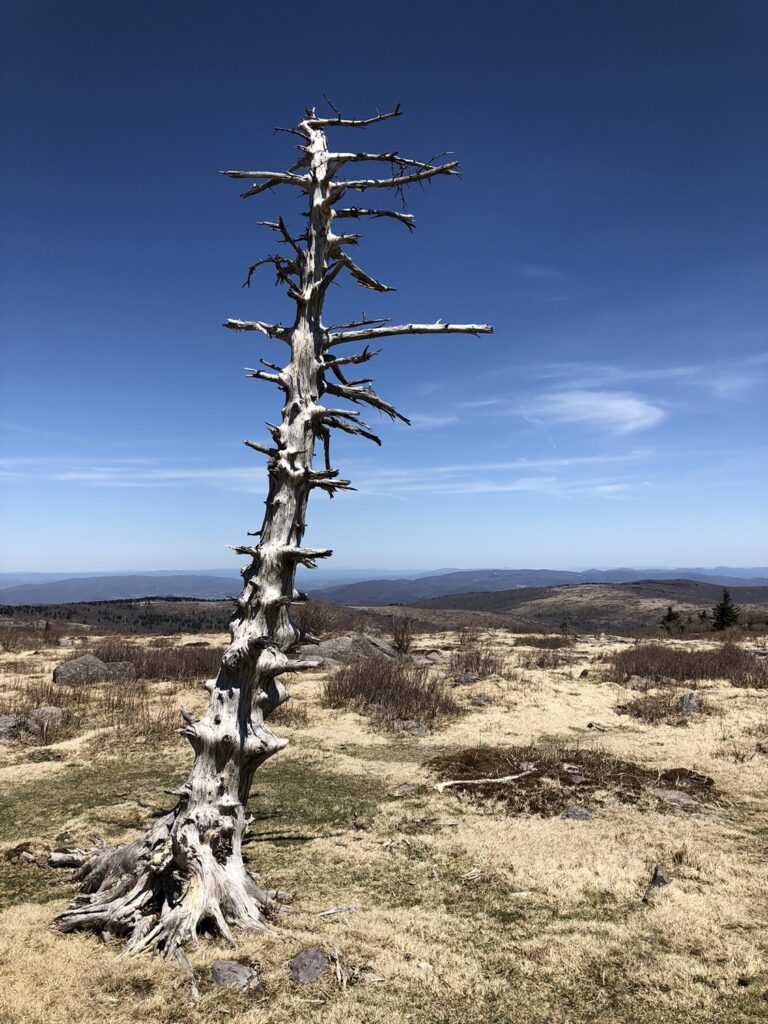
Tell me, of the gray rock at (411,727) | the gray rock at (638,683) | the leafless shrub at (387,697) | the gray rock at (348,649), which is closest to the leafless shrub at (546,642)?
the gray rock at (348,649)

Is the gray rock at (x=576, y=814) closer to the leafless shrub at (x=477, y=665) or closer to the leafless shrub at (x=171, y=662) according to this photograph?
the leafless shrub at (x=477, y=665)

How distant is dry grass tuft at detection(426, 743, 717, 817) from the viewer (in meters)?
9.13

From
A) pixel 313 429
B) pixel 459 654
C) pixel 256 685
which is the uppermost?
pixel 313 429

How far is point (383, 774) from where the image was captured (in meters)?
10.7

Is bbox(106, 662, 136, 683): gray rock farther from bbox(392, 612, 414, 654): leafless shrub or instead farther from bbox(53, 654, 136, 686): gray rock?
bbox(392, 612, 414, 654): leafless shrub

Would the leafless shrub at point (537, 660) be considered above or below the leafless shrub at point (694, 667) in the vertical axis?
below

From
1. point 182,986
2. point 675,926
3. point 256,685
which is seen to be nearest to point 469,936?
point 675,926

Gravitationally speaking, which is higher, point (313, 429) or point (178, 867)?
point (313, 429)

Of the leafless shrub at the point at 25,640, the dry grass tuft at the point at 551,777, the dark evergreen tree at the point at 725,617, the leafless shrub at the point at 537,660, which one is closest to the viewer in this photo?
the dry grass tuft at the point at 551,777

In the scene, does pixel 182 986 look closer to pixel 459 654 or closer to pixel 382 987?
pixel 382 987

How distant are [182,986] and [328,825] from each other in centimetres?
394

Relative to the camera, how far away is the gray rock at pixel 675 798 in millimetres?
8867

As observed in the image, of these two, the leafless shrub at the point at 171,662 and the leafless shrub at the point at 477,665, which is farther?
the leafless shrub at the point at 477,665

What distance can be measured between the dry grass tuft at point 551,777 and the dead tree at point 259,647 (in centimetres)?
439
